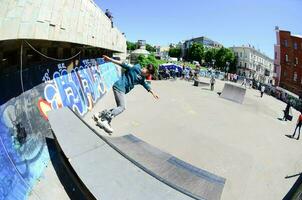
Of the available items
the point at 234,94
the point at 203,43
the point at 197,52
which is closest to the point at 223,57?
the point at 197,52

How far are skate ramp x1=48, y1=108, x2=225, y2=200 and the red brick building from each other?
60490mm

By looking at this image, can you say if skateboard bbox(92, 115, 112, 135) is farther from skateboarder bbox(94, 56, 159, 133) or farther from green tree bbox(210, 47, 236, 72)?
green tree bbox(210, 47, 236, 72)

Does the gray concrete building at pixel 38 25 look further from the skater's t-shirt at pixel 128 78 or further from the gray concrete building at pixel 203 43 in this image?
the gray concrete building at pixel 203 43

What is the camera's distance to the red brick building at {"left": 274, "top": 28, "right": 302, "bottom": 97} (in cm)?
6222

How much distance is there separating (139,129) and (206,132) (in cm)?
325

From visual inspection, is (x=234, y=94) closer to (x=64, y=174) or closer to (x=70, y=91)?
(x=70, y=91)

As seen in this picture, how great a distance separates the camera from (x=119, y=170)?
15.5 feet

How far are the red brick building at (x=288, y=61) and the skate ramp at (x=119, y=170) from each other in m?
60.5

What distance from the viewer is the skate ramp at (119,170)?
419 centimetres

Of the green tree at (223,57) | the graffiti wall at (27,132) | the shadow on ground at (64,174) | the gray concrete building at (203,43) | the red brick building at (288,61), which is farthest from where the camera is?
the gray concrete building at (203,43)

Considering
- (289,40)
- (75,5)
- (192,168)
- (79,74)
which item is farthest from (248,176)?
(289,40)

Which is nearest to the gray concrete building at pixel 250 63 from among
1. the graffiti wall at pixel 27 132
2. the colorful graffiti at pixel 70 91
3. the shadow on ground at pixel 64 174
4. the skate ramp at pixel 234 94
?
the skate ramp at pixel 234 94

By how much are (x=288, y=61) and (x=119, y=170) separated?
227 ft

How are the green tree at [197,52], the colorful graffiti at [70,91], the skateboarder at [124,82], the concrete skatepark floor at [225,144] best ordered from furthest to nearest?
the green tree at [197,52], the skateboarder at [124,82], the colorful graffiti at [70,91], the concrete skatepark floor at [225,144]
